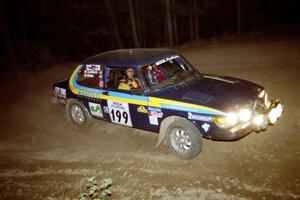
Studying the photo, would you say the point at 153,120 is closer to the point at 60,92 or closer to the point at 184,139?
the point at 184,139

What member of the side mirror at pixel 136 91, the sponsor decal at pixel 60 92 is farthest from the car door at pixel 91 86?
the side mirror at pixel 136 91

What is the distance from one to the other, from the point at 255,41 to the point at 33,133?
11.8 meters

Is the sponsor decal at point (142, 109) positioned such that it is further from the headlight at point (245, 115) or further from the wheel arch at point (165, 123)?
the headlight at point (245, 115)

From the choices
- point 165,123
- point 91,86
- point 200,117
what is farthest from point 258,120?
point 91,86

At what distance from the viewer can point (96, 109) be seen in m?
6.82

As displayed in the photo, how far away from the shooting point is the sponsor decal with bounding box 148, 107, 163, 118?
18.0ft

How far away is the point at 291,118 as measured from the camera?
636 cm

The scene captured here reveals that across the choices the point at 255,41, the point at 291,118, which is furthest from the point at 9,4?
the point at 291,118

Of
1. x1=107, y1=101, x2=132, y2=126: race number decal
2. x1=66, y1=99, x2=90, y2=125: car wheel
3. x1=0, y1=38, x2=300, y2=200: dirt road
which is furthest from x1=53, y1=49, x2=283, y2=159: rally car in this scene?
x1=0, y1=38, x2=300, y2=200: dirt road

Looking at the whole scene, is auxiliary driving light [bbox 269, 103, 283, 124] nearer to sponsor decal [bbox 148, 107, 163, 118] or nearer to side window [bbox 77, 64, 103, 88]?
sponsor decal [bbox 148, 107, 163, 118]

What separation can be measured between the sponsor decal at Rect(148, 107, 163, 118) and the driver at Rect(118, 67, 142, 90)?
2.16 feet

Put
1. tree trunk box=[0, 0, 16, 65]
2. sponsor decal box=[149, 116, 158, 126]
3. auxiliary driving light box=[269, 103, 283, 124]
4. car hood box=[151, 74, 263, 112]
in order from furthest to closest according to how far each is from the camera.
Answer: tree trunk box=[0, 0, 16, 65], sponsor decal box=[149, 116, 158, 126], auxiliary driving light box=[269, 103, 283, 124], car hood box=[151, 74, 263, 112]

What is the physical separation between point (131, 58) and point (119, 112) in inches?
47.0

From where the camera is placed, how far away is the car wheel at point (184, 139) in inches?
202
